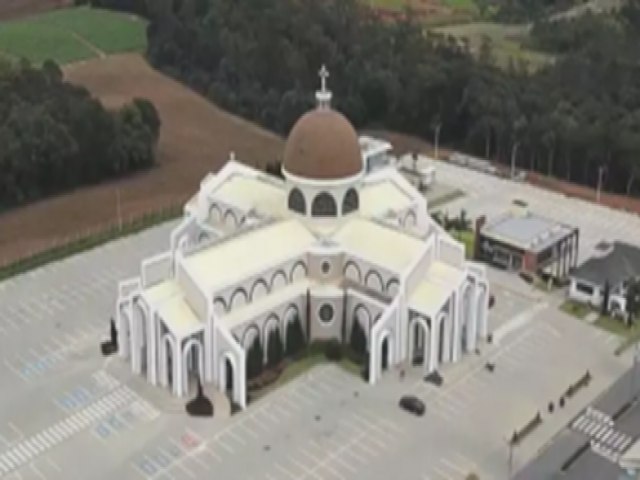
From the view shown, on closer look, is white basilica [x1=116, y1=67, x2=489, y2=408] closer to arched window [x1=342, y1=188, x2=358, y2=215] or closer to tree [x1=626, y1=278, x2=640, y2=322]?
arched window [x1=342, y1=188, x2=358, y2=215]

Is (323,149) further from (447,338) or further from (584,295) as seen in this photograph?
(584,295)

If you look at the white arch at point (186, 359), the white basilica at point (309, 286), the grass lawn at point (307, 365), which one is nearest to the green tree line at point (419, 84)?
the white basilica at point (309, 286)

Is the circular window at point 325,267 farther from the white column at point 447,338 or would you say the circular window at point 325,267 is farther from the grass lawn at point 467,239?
the grass lawn at point 467,239

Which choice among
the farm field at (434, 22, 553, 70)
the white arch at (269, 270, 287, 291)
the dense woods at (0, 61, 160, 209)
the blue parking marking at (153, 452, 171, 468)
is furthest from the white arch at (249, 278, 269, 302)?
the farm field at (434, 22, 553, 70)

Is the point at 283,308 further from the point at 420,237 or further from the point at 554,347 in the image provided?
the point at 554,347

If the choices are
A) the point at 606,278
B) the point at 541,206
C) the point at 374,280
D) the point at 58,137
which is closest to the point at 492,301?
the point at 606,278
